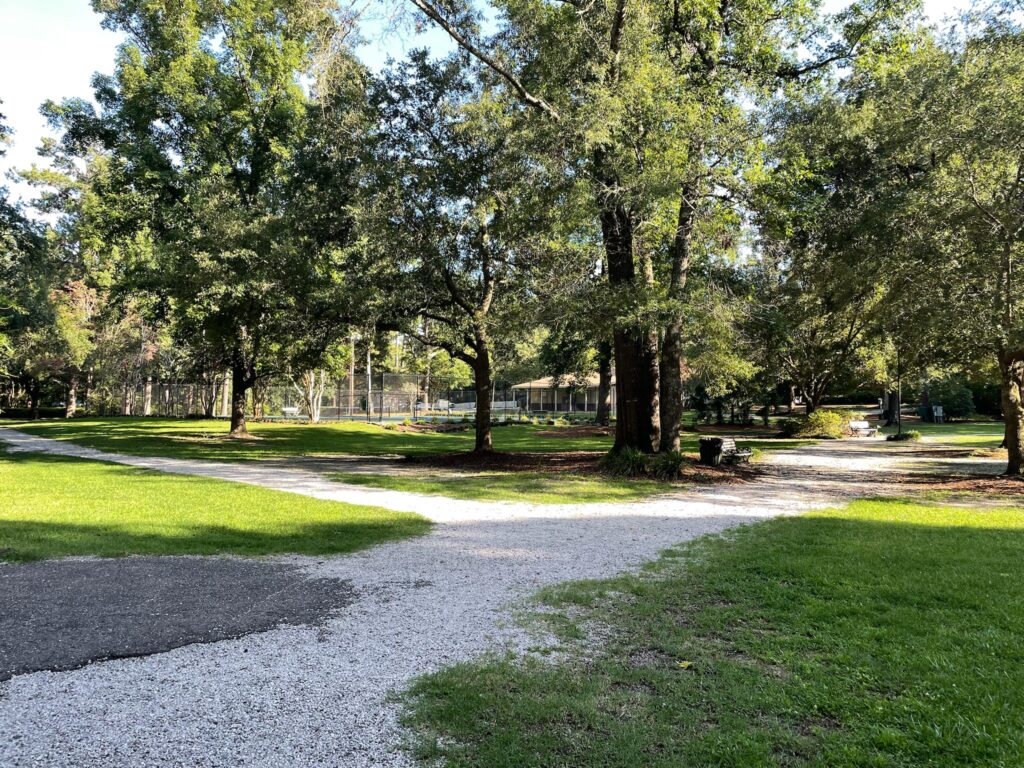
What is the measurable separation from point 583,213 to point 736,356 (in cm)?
1094

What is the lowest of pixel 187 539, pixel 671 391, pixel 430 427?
pixel 187 539

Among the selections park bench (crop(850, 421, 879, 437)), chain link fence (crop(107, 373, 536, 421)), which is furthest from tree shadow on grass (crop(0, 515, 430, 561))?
chain link fence (crop(107, 373, 536, 421))

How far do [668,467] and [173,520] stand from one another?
374 inches

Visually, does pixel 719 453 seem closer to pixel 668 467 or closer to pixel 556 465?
Result: pixel 668 467

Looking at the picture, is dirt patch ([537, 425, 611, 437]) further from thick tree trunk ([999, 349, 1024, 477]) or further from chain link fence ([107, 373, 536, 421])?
thick tree trunk ([999, 349, 1024, 477])

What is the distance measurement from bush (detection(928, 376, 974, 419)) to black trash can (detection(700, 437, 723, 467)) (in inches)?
1143

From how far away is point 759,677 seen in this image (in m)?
3.54

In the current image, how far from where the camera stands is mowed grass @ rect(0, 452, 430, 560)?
6.85m

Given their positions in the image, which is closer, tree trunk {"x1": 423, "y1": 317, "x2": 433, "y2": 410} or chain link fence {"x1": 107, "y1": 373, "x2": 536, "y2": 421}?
tree trunk {"x1": 423, "y1": 317, "x2": 433, "y2": 410}

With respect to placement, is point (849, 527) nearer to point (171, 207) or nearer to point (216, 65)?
point (171, 207)

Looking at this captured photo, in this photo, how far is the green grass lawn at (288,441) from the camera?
766 inches

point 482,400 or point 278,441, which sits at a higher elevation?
point 482,400

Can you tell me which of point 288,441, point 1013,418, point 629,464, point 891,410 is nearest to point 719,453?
point 629,464

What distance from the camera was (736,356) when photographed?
2097cm
